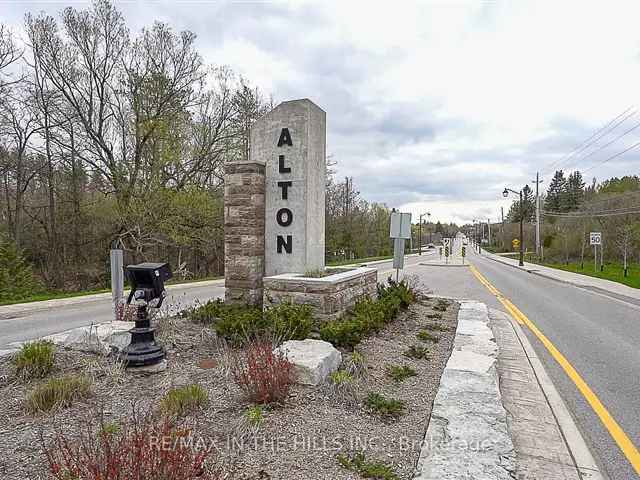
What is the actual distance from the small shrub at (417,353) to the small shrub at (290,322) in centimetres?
141

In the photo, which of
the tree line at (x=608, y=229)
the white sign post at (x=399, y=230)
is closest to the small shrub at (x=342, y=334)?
the white sign post at (x=399, y=230)

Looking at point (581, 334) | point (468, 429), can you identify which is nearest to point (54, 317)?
point (468, 429)

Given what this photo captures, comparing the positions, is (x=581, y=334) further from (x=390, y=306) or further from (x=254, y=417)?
(x=254, y=417)

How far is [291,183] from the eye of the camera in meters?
7.29

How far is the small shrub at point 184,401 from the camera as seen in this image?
3467mm

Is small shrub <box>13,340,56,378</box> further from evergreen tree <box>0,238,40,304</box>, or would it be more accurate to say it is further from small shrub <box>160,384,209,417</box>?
evergreen tree <box>0,238,40,304</box>

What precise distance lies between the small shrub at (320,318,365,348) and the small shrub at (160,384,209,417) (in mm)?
2005

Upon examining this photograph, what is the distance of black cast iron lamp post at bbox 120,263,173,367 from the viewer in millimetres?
4676

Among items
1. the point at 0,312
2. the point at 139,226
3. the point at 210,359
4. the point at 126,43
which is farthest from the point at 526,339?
the point at 126,43

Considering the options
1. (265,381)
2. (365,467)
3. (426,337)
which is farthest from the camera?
(426,337)

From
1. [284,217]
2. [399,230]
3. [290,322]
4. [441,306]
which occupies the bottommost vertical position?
[441,306]

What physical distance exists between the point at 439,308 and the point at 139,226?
1609 cm

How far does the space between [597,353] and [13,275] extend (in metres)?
21.9

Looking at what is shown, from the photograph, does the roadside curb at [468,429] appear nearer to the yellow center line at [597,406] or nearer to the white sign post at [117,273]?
the yellow center line at [597,406]
